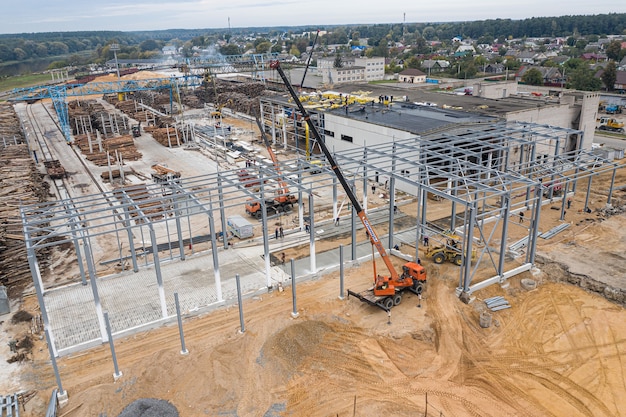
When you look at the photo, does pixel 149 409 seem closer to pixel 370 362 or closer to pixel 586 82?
pixel 370 362

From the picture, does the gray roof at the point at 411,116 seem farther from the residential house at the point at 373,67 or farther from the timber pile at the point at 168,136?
the residential house at the point at 373,67

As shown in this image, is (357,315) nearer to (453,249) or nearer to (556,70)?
(453,249)

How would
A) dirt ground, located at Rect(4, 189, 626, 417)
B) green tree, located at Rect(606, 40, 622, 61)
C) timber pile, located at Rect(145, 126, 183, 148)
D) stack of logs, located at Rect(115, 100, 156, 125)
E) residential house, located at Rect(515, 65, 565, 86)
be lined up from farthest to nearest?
green tree, located at Rect(606, 40, 622, 61) → residential house, located at Rect(515, 65, 565, 86) → stack of logs, located at Rect(115, 100, 156, 125) → timber pile, located at Rect(145, 126, 183, 148) → dirt ground, located at Rect(4, 189, 626, 417)

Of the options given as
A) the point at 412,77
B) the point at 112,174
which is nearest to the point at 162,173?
the point at 112,174

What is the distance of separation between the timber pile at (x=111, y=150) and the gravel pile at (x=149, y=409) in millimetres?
30067

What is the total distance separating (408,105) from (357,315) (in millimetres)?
26597

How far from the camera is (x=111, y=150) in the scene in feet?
133

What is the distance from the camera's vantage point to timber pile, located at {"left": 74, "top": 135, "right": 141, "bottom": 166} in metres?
39.2

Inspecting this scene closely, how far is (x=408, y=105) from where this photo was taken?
38938mm

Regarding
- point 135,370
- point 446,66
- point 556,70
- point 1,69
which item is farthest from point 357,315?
point 1,69

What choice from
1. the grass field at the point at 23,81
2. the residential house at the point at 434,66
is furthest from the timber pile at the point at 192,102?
the residential house at the point at 434,66

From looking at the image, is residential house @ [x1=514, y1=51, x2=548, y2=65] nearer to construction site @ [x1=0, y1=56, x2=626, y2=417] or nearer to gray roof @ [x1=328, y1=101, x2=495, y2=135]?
gray roof @ [x1=328, y1=101, x2=495, y2=135]

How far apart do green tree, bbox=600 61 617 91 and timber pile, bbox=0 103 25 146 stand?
78605mm

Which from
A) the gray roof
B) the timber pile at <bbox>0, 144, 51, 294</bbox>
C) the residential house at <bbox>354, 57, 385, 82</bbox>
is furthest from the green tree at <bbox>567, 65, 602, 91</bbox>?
the timber pile at <bbox>0, 144, 51, 294</bbox>
